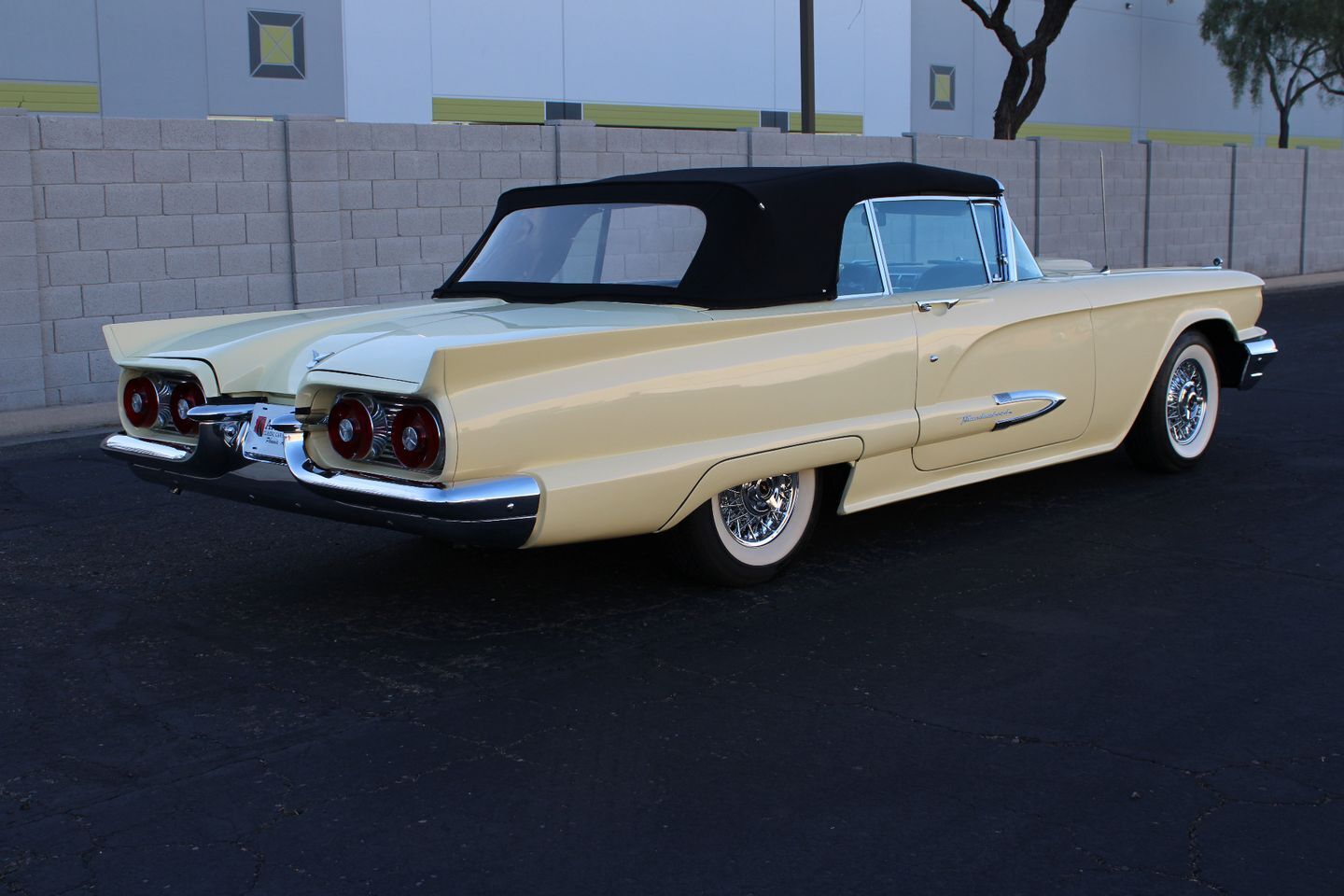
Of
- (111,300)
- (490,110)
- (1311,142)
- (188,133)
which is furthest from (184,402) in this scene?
(1311,142)

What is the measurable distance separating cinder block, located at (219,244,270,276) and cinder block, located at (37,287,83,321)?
1236mm

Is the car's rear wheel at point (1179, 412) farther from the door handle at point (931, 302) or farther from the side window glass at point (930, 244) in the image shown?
the door handle at point (931, 302)

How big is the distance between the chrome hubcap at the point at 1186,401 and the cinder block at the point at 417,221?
25.6 ft

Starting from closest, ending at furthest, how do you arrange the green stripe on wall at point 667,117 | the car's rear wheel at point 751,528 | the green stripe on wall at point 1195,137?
the car's rear wheel at point 751,528 → the green stripe on wall at point 667,117 → the green stripe on wall at point 1195,137

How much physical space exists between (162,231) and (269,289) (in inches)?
41.8

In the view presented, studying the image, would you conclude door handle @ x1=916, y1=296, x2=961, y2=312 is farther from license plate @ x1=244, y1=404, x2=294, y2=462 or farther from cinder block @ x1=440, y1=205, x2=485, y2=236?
cinder block @ x1=440, y1=205, x2=485, y2=236

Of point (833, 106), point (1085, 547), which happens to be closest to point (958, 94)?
point (833, 106)

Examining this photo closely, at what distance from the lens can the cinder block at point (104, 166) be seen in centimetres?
1093

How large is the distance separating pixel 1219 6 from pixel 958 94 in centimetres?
860

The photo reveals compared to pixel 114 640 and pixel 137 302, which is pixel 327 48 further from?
pixel 114 640

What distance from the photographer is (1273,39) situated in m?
38.2

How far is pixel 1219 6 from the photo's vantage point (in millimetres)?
38781

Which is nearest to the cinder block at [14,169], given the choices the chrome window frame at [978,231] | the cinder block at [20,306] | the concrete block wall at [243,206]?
the concrete block wall at [243,206]

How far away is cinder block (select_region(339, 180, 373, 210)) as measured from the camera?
41.7ft
